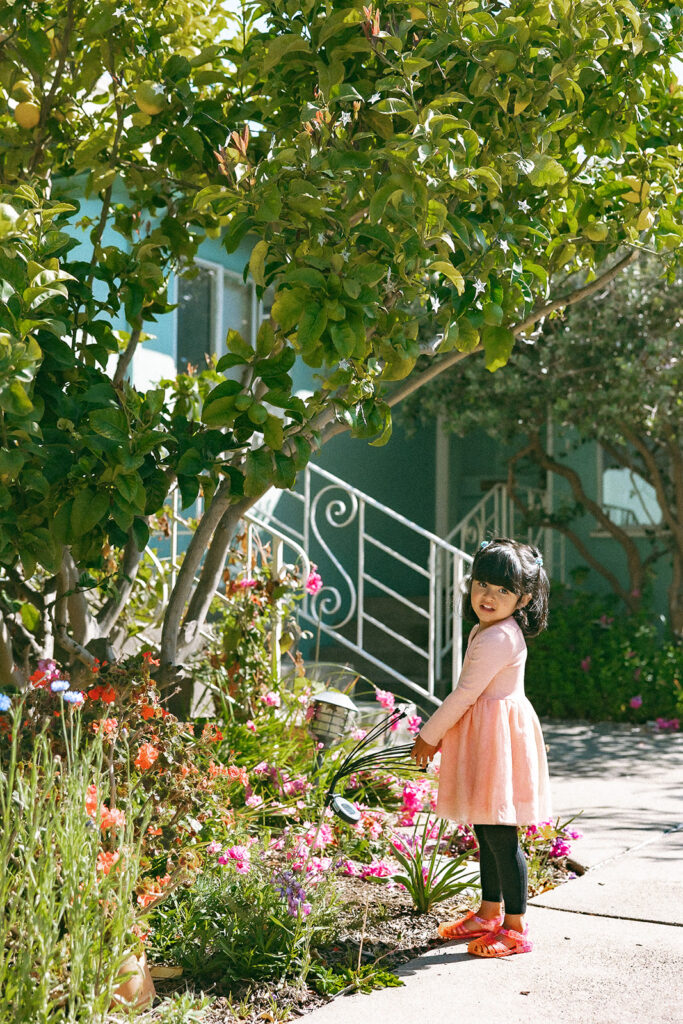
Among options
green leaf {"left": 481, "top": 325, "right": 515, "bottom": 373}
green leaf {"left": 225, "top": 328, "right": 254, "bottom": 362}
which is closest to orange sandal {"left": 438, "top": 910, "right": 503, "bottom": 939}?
green leaf {"left": 481, "top": 325, "right": 515, "bottom": 373}

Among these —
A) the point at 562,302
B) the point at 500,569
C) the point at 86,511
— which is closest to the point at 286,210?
the point at 86,511

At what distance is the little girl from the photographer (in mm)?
3574

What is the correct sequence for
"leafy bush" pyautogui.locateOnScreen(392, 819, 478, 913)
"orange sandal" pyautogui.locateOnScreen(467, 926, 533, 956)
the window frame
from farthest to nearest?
the window frame, "leafy bush" pyautogui.locateOnScreen(392, 819, 478, 913), "orange sandal" pyautogui.locateOnScreen(467, 926, 533, 956)

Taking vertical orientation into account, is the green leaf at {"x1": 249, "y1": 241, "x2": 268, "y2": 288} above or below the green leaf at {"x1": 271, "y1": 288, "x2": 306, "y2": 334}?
above

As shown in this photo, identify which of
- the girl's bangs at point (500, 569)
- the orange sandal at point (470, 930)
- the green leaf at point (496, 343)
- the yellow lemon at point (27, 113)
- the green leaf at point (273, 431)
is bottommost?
the orange sandal at point (470, 930)

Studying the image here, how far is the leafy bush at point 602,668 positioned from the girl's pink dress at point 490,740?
18.1 feet

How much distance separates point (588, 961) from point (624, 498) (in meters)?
8.77

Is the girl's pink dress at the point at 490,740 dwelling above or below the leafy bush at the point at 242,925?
above

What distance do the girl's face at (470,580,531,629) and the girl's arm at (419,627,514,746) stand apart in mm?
83

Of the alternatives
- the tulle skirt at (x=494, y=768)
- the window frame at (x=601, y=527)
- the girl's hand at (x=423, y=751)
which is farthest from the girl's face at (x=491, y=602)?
the window frame at (x=601, y=527)

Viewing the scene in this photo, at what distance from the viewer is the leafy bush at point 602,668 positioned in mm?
8953

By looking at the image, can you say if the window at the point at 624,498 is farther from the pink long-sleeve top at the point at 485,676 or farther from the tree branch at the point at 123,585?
the pink long-sleeve top at the point at 485,676

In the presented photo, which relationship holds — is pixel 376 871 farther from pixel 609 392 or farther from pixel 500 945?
pixel 609 392

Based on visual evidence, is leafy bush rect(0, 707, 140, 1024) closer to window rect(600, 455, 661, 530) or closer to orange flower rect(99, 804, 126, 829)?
orange flower rect(99, 804, 126, 829)
